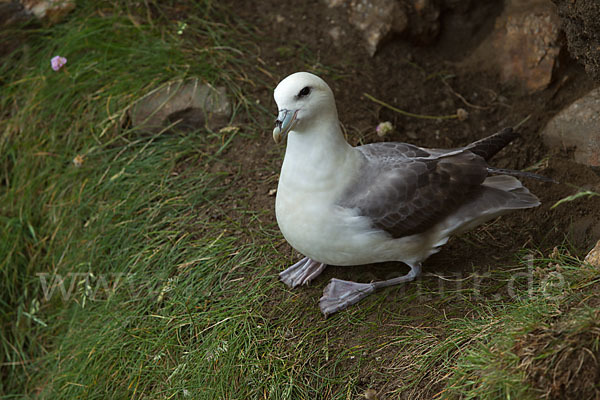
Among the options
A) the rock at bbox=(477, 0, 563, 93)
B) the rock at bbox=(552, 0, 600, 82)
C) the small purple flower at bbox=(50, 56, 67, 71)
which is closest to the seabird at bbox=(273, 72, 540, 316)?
the rock at bbox=(552, 0, 600, 82)

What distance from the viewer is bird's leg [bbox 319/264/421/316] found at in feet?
10.1

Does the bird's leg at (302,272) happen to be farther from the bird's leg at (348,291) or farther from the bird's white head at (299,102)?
the bird's white head at (299,102)

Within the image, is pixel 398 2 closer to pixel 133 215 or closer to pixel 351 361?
pixel 133 215

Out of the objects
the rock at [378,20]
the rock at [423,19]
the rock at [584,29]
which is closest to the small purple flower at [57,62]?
the rock at [378,20]

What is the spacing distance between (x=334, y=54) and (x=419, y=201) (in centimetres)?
175

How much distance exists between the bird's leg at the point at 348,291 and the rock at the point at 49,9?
116 inches

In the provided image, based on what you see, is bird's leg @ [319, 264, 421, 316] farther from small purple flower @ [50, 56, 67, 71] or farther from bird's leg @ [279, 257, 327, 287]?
small purple flower @ [50, 56, 67, 71]

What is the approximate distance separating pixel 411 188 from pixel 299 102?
26.5 inches

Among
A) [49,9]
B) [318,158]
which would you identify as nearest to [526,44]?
[318,158]

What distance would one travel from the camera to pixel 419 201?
2.95m

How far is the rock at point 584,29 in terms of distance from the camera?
2.94 metres

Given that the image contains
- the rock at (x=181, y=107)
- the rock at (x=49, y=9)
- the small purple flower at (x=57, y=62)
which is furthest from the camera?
the rock at (x=49, y=9)

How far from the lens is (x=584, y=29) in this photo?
3.03 meters

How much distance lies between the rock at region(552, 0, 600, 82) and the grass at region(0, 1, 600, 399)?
37.9 inches
